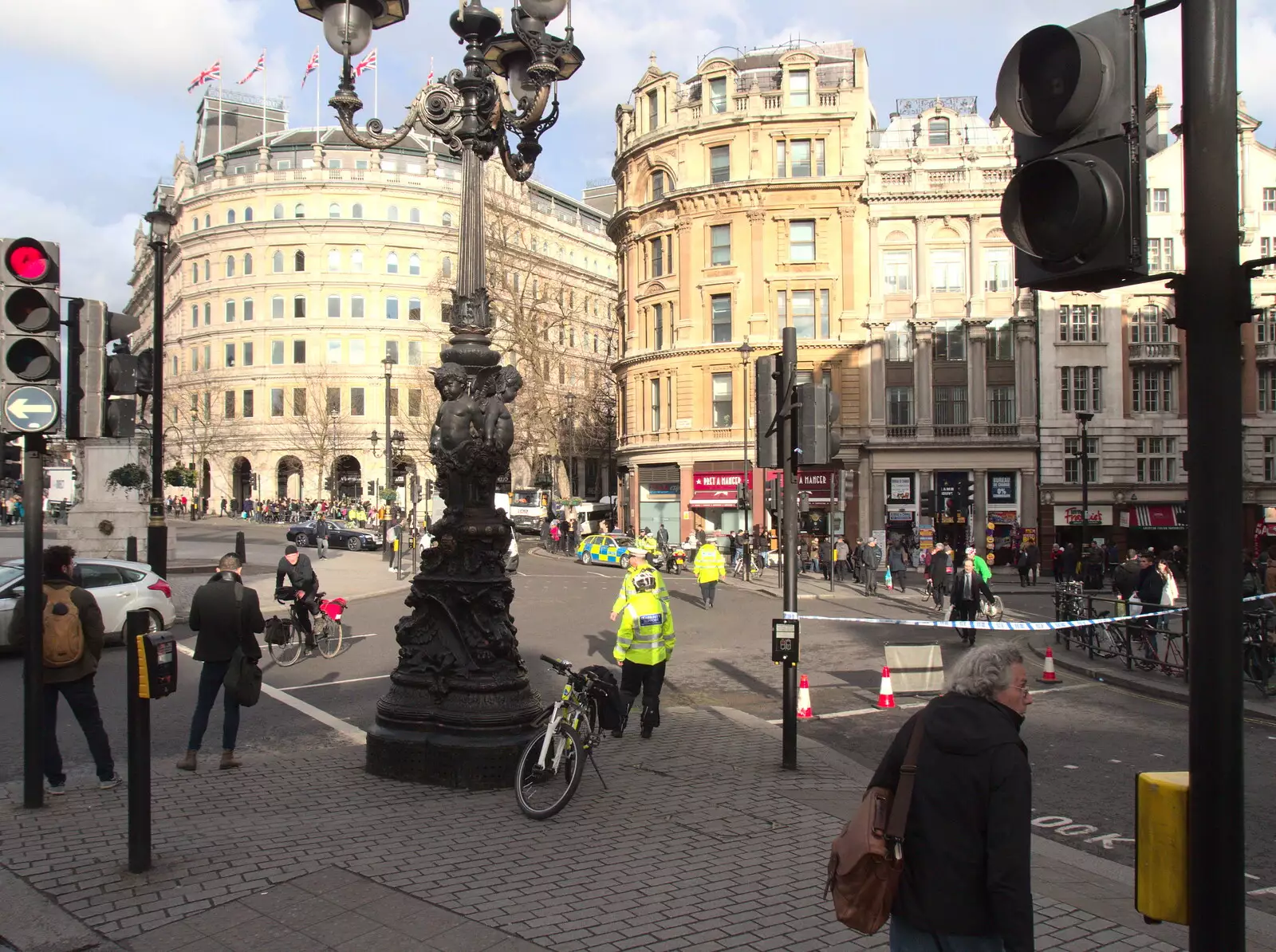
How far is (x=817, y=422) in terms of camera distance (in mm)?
9070

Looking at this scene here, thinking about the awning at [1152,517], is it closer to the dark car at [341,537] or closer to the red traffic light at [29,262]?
the dark car at [341,537]

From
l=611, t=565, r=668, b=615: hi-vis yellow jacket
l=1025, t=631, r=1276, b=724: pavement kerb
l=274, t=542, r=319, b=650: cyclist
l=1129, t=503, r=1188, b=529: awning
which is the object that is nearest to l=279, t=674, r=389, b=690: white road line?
l=274, t=542, r=319, b=650: cyclist

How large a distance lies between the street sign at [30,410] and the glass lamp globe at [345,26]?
3.74m

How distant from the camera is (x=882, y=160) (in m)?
47.5

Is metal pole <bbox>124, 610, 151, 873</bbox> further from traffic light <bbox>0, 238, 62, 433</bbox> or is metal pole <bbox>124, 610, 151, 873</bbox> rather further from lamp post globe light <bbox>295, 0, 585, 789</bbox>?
lamp post globe light <bbox>295, 0, 585, 789</bbox>

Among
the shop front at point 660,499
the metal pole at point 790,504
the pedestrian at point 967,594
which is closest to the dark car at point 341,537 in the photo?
the shop front at point 660,499

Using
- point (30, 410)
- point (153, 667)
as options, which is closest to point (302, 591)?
point (30, 410)

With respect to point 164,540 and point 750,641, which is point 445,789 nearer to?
point 750,641

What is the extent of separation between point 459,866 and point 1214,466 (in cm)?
487

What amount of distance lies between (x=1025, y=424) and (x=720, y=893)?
43427mm

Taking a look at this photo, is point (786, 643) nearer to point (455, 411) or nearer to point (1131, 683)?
point (455, 411)

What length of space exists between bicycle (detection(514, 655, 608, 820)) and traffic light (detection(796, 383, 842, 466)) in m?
2.84

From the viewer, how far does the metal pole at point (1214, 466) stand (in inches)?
105

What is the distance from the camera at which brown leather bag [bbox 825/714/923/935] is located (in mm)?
3324
